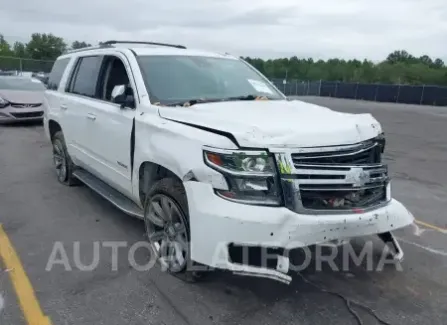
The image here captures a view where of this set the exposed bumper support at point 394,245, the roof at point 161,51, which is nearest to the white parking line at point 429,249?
the exposed bumper support at point 394,245

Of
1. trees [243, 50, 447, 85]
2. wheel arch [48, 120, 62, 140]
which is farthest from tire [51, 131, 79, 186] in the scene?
trees [243, 50, 447, 85]

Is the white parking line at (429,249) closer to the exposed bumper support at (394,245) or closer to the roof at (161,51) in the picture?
the exposed bumper support at (394,245)

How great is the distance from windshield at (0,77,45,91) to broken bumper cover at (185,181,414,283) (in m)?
12.5

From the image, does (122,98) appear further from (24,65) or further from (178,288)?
(24,65)

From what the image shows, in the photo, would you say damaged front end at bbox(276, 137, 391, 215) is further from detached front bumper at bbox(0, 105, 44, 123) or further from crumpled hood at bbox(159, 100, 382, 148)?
detached front bumper at bbox(0, 105, 44, 123)

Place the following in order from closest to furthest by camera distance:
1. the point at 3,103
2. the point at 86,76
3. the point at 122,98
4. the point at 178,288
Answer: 1. the point at 178,288
2. the point at 122,98
3. the point at 86,76
4. the point at 3,103

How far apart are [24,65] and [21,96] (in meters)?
27.5

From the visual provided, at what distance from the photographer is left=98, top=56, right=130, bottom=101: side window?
15.8ft

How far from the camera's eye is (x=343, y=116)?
3844 millimetres

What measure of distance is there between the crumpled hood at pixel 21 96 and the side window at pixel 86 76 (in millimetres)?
7877

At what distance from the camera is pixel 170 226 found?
3812 mm

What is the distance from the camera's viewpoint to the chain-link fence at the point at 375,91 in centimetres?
3955

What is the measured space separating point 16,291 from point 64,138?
3200mm

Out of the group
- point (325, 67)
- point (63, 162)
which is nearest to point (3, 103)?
point (63, 162)
